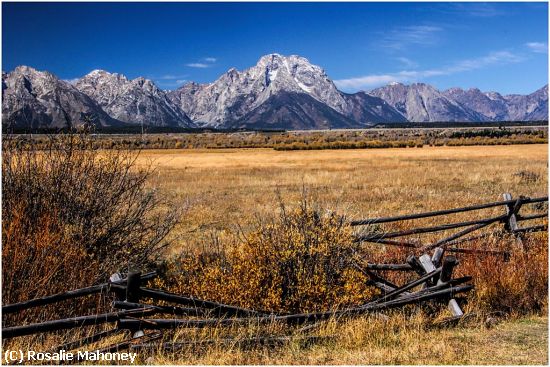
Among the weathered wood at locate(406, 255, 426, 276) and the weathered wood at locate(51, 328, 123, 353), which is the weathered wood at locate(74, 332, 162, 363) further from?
the weathered wood at locate(406, 255, 426, 276)

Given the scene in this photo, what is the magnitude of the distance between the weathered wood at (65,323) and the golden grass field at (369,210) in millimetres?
596

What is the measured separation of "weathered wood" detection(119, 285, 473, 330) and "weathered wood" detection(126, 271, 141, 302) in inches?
10.5

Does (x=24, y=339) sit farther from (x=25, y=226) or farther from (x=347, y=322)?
(x=347, y=322)

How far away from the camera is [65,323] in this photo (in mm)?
5750

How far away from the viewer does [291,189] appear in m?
26.4

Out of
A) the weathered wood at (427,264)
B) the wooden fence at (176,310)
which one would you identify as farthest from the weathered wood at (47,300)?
the weathered wood at (427,264)

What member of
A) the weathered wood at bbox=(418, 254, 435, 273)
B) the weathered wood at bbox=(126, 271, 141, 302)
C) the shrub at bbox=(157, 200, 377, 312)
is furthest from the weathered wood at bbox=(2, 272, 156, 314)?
the weathered wood at bbox=(418, 254, 435, 273)

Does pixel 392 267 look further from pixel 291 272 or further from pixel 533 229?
pixel 533 229

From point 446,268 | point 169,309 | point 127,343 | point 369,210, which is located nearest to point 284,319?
point 169,309

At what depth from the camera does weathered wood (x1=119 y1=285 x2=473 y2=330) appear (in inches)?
246

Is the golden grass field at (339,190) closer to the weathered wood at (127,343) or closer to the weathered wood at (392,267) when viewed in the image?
the weathered wood at (392,267)

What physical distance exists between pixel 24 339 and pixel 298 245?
378 cm

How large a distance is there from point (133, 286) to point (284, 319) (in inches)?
78.7

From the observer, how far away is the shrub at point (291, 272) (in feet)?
24.8
